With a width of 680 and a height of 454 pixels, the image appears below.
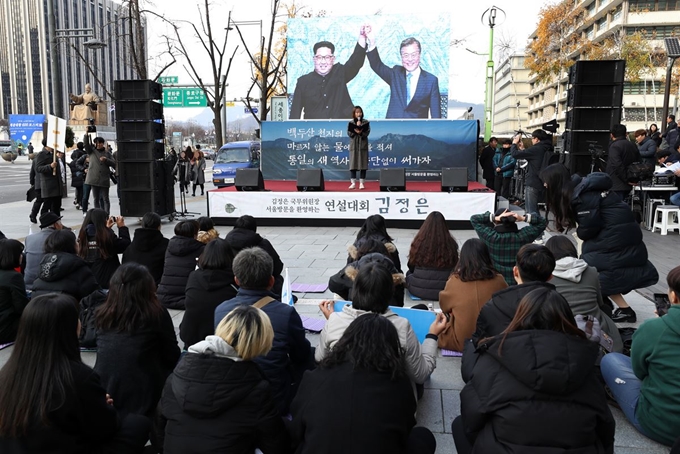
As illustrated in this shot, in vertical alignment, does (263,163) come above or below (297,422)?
above

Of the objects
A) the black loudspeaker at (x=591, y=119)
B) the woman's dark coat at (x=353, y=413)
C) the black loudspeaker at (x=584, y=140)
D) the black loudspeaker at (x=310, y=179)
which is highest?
the black loudspeaker at (x=591, y=119)

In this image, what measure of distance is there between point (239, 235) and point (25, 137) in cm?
5058

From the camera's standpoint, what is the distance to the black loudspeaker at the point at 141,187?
11.0m

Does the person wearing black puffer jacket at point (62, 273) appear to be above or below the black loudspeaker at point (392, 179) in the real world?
below

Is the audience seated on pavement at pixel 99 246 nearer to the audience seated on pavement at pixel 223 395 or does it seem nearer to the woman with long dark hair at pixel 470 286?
the woman with long dark hair at pixel 470 286

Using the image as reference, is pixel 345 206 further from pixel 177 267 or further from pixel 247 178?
pixel 177 267

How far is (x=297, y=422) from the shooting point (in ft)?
7.52

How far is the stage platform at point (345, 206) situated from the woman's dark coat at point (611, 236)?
522 cm

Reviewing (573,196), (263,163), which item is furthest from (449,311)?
(263,163)

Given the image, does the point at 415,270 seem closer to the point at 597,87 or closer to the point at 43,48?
the point at 597,87

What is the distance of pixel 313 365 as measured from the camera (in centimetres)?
339

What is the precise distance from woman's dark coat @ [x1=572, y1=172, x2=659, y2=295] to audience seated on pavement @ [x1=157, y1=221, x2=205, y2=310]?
355 cm

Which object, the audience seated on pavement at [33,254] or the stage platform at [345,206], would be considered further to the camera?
the stage platform at [345,206]

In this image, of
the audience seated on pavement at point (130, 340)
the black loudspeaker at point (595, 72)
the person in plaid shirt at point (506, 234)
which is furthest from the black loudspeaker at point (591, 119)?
the audience seated on pavement at point (130, 340)
